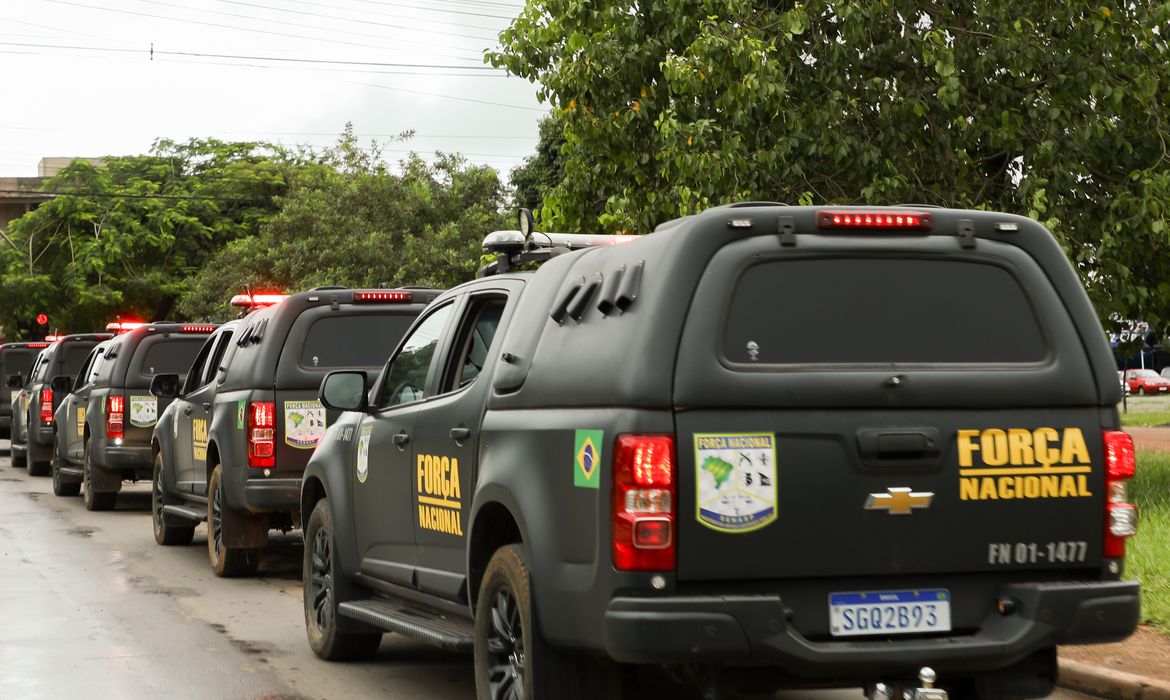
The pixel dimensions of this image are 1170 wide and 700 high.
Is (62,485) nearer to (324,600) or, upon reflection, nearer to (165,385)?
(165,385)

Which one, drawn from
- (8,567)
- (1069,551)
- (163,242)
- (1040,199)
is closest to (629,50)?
(1040,199)

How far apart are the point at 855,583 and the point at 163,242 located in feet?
164

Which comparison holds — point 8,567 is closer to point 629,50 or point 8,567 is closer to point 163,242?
point 629,50

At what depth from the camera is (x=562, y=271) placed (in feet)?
20.6

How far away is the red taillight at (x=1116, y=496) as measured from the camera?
18.1ft

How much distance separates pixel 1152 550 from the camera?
10.6 meters

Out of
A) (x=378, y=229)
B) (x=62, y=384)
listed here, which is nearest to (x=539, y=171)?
(x=378, y=229)

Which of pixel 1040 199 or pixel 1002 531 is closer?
pixel 1002 531

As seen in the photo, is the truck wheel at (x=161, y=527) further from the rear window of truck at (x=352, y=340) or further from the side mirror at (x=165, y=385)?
the rear window of truck at (x=352, y=340)

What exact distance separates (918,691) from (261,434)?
701 centimetres

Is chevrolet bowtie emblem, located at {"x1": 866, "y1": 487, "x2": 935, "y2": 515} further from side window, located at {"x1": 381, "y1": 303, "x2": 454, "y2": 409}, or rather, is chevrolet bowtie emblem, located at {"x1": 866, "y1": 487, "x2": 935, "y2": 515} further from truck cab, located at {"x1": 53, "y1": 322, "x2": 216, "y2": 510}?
truck cab, located at {"x1": 53, "y1": 322, "x2": 216, "y2": 510}

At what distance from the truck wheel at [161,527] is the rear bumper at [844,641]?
33.3ft

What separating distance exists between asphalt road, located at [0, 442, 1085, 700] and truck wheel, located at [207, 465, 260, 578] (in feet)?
0.36

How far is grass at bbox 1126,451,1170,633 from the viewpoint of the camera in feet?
28.8
